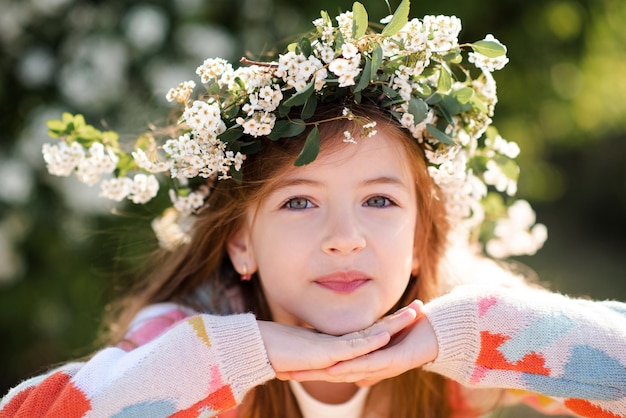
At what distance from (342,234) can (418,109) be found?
0.39 metres

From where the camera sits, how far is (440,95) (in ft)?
7.27

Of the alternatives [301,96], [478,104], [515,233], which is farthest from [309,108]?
[515,233]

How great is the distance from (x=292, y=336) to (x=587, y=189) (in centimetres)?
621

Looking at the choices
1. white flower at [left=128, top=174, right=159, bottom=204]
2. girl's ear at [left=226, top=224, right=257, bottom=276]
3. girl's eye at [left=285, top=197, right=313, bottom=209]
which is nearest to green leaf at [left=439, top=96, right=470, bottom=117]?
girl's eye at [left=285, top=197, right=313, bottom=209]

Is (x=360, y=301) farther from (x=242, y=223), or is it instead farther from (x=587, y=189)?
(x=587, y=189)

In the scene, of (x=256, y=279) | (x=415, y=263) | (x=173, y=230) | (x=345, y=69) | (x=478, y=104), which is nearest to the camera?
(x=345, y=69)

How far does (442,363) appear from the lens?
2.10 metres

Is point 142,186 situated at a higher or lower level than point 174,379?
higher

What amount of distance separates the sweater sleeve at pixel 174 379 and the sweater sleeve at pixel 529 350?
50 centimetres

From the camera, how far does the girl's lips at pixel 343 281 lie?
2.14 m

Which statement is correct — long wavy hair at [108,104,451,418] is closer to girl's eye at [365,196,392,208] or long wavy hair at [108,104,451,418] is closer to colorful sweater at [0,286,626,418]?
girl's eye at [365,196,392,208]

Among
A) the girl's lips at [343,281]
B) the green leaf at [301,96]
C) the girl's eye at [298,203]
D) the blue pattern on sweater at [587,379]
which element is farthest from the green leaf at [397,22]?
the blue pattern on sweater at [587,379]

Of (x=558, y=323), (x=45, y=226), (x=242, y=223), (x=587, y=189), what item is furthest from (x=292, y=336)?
(x=587, y=189)

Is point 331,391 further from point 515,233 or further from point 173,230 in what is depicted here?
point 515,233
